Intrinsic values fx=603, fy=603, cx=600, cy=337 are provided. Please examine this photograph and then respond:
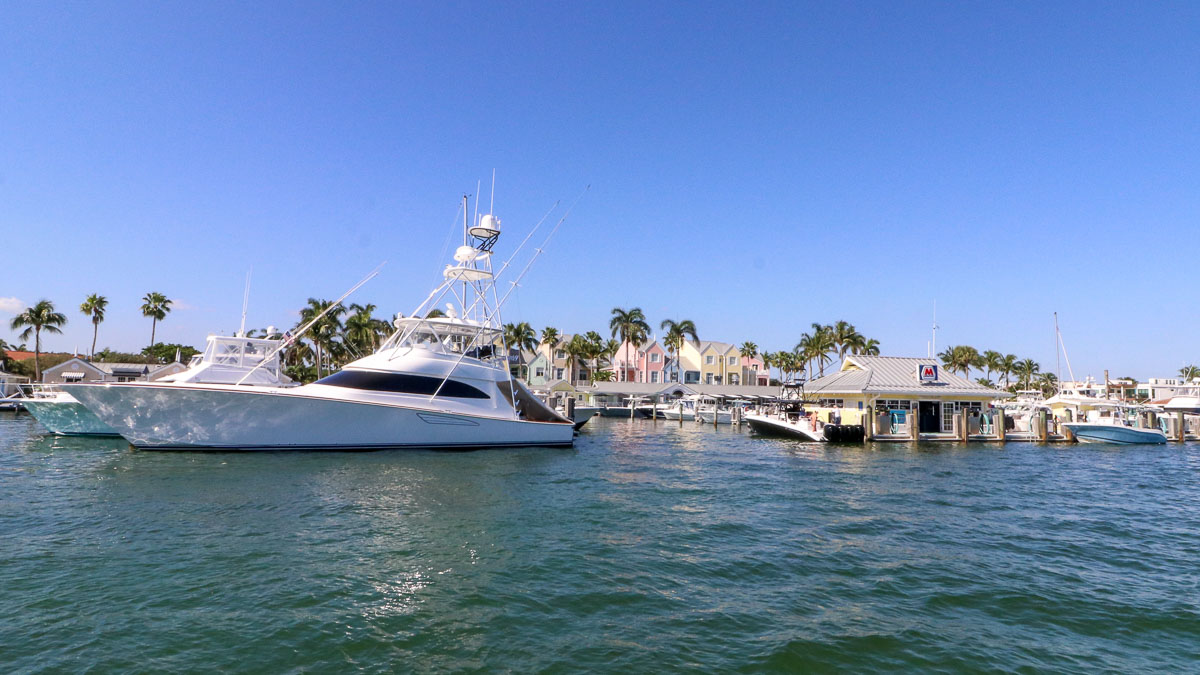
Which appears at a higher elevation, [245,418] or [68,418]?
[245,418]

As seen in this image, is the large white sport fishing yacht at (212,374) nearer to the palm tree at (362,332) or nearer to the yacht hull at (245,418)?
the yacht hull at (245,418)

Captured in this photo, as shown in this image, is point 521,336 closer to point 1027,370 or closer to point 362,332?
point 362,332

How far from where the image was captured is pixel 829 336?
79.9 meters

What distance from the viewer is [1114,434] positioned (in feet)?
121

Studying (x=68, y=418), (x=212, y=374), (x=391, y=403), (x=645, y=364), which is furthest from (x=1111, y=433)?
(x=68, y=418)

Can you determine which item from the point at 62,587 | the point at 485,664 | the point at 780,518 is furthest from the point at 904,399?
the point at 62,587

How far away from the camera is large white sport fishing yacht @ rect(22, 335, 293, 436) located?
84.5 feet

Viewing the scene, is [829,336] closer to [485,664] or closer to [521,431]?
[521,431]

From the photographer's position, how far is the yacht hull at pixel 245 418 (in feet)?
67.8

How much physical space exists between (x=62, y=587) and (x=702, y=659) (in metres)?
8.52

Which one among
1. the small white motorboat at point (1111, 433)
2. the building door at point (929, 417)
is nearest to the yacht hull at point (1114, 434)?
the small white motorboat at point (1111, 433)

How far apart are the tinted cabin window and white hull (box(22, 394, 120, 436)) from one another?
47.2 ft

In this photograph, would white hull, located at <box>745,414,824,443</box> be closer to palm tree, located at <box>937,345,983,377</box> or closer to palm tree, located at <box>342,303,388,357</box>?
palm tree, located at <box>342,303,388,357</box>

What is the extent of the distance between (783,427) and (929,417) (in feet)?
30.6
